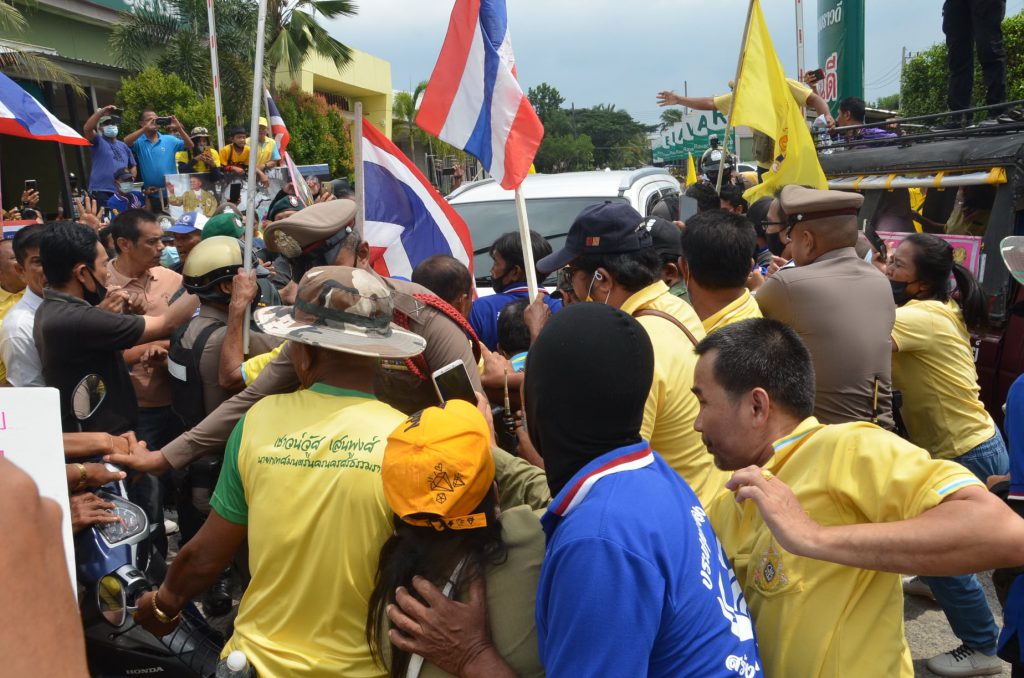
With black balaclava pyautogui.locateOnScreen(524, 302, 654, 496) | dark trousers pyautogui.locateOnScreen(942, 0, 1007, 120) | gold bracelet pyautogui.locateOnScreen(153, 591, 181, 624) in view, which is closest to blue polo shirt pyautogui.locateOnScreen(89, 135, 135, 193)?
gold bracelet pyautogui.locateOnScreen(153, 591, 181, 624)

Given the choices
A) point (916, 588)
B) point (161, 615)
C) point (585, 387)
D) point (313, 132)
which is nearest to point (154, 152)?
point (161, 615)

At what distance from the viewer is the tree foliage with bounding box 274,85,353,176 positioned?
25.3m

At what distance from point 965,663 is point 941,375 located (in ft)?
4.23

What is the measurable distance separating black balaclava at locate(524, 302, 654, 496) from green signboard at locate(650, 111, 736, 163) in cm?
1730

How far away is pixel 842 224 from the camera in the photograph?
141 inches

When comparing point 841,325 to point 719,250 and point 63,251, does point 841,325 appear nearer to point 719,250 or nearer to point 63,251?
point 719,250

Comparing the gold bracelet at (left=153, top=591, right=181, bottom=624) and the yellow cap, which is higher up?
the yellow cap

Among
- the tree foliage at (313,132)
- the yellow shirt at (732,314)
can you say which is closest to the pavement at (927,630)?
the yellow shirt at (732,314)

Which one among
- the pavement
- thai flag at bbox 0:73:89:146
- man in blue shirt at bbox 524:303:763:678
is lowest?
the pavement

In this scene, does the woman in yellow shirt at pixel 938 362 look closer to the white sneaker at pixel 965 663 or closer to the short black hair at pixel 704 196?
the white sneaker at pixel 965 663

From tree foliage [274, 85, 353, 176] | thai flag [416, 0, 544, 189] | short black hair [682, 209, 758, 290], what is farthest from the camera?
tree foliage [274, 85, 353, 176]

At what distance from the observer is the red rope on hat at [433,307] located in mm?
2793

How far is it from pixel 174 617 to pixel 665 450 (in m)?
1.55

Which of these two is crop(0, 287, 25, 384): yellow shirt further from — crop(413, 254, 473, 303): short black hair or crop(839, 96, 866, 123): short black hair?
crop(839, 96, 866, 123): short black hair
